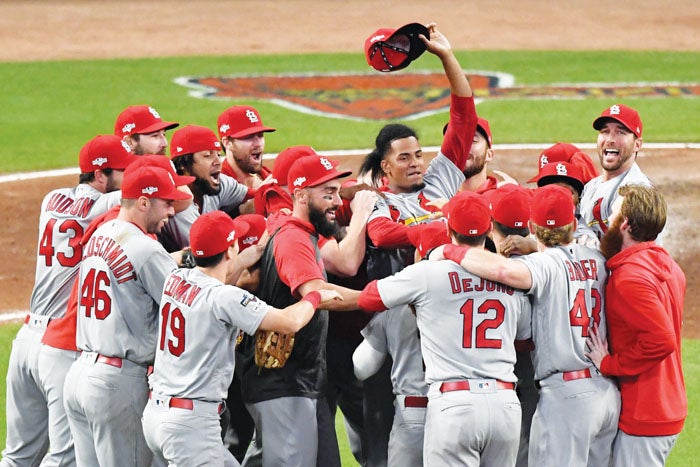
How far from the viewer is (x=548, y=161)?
305 inches

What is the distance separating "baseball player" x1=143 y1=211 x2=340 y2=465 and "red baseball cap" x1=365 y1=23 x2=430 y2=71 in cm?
146

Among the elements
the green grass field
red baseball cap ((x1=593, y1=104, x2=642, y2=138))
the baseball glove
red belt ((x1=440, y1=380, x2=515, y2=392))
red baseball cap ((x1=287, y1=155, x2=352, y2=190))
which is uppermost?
red baseball cap ((x1=593, y1=104, x2=642, y2=138))

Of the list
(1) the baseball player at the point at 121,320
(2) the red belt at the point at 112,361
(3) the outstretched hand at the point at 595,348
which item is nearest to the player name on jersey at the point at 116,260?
(1) the baseball player at the point at 121,320

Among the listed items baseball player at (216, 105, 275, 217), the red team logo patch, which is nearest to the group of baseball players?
baseball player at (216, 105, 275, 217)

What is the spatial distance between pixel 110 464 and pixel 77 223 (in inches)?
56.9

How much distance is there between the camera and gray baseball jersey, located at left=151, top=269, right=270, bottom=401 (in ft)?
18.0

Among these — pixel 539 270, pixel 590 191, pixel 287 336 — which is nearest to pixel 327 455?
pixel 287 336

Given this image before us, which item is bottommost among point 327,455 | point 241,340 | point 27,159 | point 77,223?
point 27,159

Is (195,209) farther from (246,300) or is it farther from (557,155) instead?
(557,155)

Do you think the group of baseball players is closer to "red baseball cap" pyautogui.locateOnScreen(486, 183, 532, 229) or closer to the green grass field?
"red baseball cap" pyautogui.locateOnScreen(486, 183, 532, 229)

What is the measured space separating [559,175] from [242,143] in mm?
2235

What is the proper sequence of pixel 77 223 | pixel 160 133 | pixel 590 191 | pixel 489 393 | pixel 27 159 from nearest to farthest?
1. pixel 489 393
2. pixel 77 223
3. pixel 590 191
4. pixel 160 133
5. pixel 27 159

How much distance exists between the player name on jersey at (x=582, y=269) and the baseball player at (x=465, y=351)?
0.30m

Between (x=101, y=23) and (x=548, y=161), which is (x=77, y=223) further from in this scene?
(x=101, y=23)
